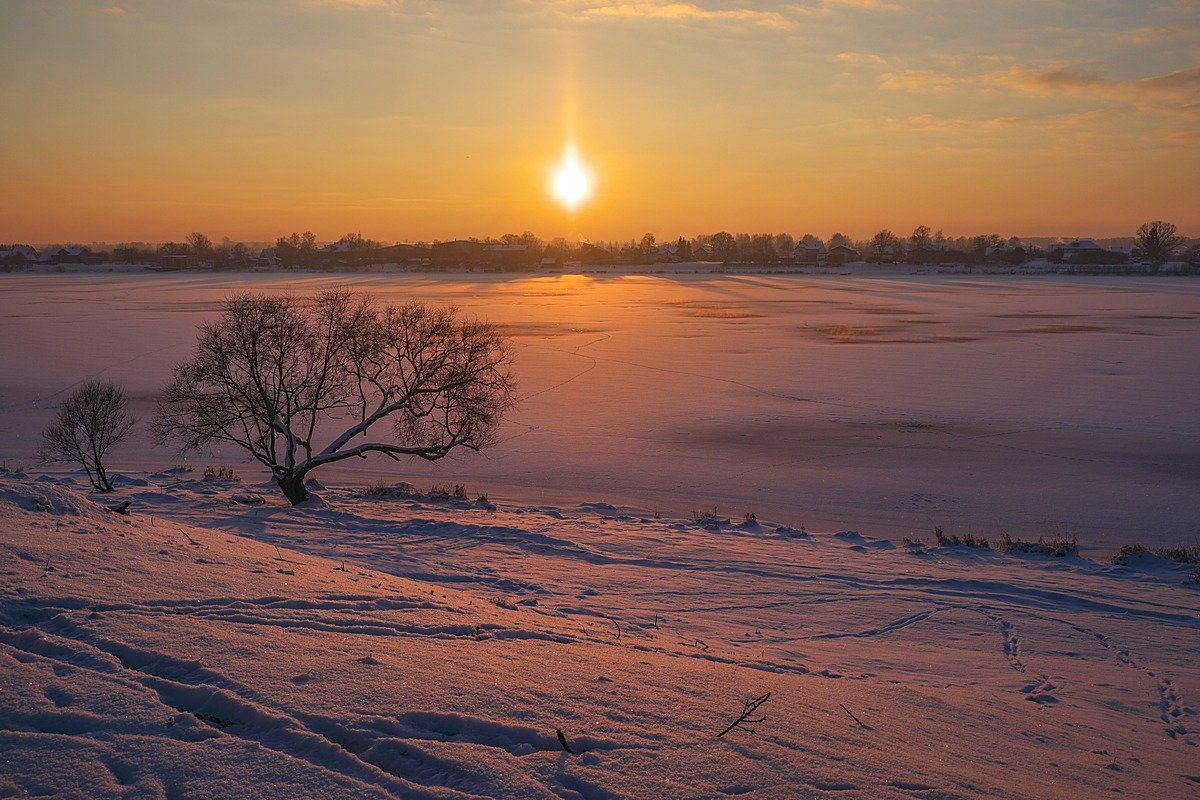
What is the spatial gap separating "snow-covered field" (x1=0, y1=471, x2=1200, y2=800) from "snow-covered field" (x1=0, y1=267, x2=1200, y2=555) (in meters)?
6.16

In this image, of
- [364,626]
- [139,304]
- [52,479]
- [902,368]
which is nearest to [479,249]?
→ [139,304]

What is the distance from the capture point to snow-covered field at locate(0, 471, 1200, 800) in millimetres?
4922

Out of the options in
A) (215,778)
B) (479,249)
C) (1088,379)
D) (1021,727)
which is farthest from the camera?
(479,249)

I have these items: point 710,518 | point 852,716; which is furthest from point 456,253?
point 852,716

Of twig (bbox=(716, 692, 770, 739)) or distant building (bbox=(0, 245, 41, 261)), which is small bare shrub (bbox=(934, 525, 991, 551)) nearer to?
twig (bbox=(716, 692, 770, 739))

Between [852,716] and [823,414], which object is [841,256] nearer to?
[823,414]

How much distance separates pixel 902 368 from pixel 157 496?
30.7 metres

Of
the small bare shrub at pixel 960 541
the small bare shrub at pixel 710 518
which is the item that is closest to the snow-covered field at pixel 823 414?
the small bare shrub at pixel 710 518

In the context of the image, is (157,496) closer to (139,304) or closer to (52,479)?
Answer: (52,479)

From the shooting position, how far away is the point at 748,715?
5910 mm

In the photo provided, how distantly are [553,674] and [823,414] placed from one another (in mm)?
23740

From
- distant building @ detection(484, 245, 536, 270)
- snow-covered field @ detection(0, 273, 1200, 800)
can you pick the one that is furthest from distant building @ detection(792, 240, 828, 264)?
snow-covered field @ detection(0, 273, 1200, 800)

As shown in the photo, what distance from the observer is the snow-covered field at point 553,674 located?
492 centimetres

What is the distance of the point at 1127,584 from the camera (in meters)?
12.7
